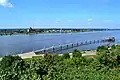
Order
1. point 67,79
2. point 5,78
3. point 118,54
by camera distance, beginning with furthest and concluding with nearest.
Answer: point 118,54
point 67,79
point 5,78

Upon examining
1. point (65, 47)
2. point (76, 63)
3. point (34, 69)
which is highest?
point (34, 69)

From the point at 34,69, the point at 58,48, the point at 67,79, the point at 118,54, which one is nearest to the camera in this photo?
the point at 34,69

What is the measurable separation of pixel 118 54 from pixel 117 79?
1624 cm

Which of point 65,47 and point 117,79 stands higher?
point 117,79

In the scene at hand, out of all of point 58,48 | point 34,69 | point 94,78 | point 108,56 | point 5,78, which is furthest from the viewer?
point 58,48

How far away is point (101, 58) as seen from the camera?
2819cm

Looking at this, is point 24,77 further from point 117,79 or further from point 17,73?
point 117,79

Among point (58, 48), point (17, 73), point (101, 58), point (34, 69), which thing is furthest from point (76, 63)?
point (58, 48)

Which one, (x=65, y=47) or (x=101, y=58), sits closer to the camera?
(x=101, y=58)

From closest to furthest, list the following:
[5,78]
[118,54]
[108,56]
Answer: [5,78] < [108,56] < [118,54]

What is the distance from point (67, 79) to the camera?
14336 millimetres

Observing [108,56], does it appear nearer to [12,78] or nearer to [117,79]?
[117,79]

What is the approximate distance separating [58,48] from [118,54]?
59.2m

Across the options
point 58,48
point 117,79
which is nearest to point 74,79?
point 117,79
